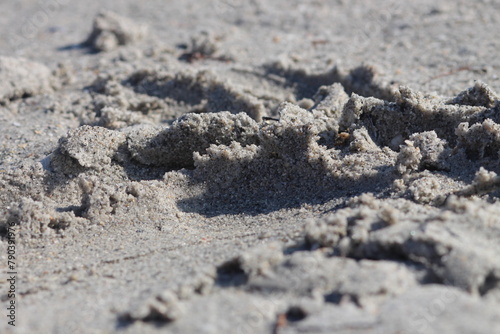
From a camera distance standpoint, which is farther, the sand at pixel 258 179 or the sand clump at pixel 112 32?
the sand clump at pixel 112 32

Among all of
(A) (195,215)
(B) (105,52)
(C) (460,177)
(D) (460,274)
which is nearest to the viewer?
(D) (460,274)

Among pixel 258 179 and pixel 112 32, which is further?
pixel 112 32

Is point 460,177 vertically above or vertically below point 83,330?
above

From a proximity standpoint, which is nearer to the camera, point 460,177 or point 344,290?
point 344,290

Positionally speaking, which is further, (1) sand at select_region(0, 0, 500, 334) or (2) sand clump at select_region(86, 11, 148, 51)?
(2) sand clump at select_region(86, 11, 148, 51)

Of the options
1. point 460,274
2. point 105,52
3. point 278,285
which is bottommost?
point 105,52

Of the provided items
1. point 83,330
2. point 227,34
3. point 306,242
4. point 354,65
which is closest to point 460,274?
point 306,242

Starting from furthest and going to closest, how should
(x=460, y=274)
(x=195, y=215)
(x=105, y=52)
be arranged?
(x=105, y=52) → (x=195, y=215) → (x=460, y=274)

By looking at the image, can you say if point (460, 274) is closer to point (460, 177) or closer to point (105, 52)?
point (460, 177)
